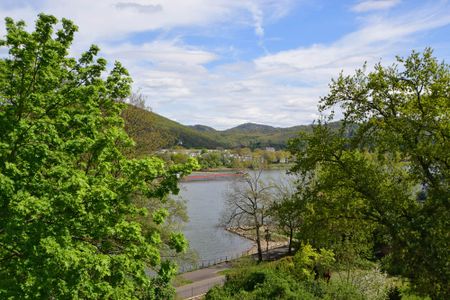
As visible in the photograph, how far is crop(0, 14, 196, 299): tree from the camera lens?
27.8ft

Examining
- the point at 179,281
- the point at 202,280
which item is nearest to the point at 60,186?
the point at 179,281

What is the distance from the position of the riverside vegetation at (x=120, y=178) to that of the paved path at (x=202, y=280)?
14.6 metres

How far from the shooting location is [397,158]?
45.2 feet

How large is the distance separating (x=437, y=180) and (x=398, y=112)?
2.49m

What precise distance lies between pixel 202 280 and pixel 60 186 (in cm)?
2724

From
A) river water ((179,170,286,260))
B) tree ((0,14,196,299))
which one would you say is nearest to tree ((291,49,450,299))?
tree ((0,14,196,299))

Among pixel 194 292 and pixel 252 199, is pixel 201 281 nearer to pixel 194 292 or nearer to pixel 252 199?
pixel 194 292

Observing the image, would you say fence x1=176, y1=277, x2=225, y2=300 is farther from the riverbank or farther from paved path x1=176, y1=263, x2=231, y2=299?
the riverbank

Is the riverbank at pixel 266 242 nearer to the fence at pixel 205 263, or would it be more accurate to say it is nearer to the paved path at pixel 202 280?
the fence at pixel 205 263

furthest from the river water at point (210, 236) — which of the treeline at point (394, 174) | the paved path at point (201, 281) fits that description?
the treeline at point (394, 174)

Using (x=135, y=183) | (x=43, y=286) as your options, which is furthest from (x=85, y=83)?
(x=43, y=286)

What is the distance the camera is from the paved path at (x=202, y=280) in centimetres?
2980

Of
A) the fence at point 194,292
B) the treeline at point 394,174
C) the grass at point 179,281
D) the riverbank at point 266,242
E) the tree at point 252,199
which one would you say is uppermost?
the treeline at point 394,174

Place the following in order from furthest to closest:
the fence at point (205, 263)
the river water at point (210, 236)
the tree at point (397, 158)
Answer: the river water at point (210, 236) < the fence at point (205, 263) < the tree at point (397, 158)
